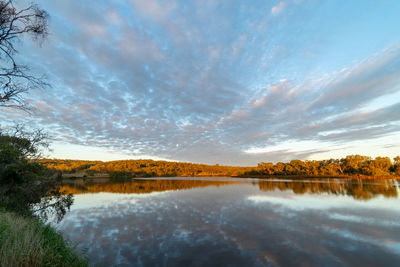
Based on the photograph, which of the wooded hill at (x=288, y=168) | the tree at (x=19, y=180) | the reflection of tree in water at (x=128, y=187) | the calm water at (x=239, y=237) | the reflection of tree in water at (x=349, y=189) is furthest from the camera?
the wooded hill at (x=288, y=168)

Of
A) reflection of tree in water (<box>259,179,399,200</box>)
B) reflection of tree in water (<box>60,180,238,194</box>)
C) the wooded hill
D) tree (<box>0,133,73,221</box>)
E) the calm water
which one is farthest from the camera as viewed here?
the wooded hill

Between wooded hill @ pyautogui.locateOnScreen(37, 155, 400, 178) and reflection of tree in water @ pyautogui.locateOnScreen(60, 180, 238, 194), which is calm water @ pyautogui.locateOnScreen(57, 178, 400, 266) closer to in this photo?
reflection of tree in water @ pyautogui.locateOnScreen(60, 180, 238, 194)

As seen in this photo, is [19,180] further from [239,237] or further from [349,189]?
[349,189]

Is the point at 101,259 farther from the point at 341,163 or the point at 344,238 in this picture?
the point at 341,163

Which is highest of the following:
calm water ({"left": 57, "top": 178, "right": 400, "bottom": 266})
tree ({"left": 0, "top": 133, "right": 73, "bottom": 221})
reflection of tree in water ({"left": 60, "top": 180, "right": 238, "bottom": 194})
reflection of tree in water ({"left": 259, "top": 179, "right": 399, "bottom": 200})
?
tree ({"left": 0, "top": 133, "right": 73, "bottom": 221})

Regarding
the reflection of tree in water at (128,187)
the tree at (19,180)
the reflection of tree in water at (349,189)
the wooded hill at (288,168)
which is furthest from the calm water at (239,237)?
the wooded hill at (288,168)

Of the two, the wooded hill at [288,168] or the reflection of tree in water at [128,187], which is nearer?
the reflection of tree in water at [128,187]

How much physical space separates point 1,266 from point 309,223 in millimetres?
17147

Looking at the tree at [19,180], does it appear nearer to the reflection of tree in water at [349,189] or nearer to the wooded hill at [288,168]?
the reflection of tree in water at [349,189]

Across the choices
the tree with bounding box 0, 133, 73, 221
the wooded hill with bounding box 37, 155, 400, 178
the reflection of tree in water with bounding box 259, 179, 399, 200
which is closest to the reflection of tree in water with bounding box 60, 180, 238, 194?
the wooded hill with bounding box 37, 155, 400, 178

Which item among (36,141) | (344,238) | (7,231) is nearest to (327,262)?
(344,238)

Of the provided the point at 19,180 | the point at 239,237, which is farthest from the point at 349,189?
the point at 19,180

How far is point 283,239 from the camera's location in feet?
36.8

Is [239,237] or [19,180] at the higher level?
[19,180]
